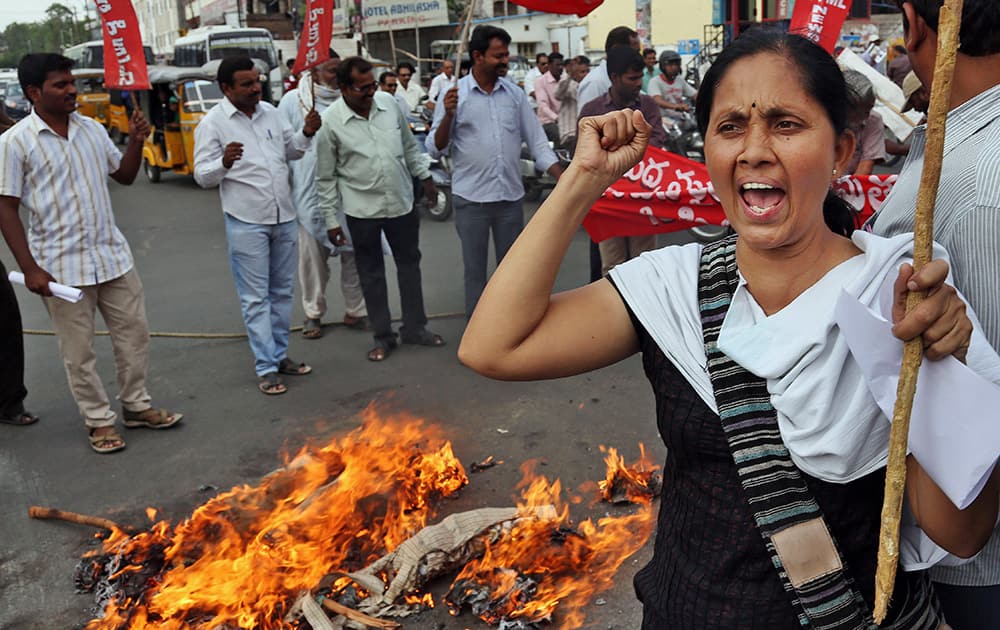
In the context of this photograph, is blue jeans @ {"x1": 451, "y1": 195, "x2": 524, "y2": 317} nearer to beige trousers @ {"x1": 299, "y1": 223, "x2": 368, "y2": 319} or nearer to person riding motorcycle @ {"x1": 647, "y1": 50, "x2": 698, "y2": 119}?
beige trousers @ {"x1": 299, "y1": 223, "x2": 368, "y2": 319}

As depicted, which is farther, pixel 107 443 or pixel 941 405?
pixel 107 443

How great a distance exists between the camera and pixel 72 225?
5.10 meters

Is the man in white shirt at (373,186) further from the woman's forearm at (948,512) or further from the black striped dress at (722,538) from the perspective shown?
the woman's forearm at (948,512)

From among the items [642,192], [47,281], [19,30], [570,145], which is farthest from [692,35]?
[19,30]

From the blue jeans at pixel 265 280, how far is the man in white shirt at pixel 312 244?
0.70 meters

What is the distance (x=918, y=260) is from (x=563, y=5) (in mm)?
4981

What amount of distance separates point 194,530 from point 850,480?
10.8 feet

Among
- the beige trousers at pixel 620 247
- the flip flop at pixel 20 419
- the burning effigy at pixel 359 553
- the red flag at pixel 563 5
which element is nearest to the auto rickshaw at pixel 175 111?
the beige trousers at pixel 620 247

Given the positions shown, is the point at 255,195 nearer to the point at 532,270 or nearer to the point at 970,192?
the point at 532,270

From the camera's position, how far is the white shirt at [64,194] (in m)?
4.97

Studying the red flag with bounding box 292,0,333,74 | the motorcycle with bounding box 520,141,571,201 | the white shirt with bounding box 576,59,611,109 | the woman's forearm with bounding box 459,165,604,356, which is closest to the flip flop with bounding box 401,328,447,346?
the red flag with bounding box 292,0,333,74

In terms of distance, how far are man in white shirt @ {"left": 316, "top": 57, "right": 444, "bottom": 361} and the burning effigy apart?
2.46m

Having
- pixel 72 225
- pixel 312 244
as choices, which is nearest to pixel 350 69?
pixel 312 244

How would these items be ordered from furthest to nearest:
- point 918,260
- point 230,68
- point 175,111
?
point 175,111, point 230,68, point 918,260
